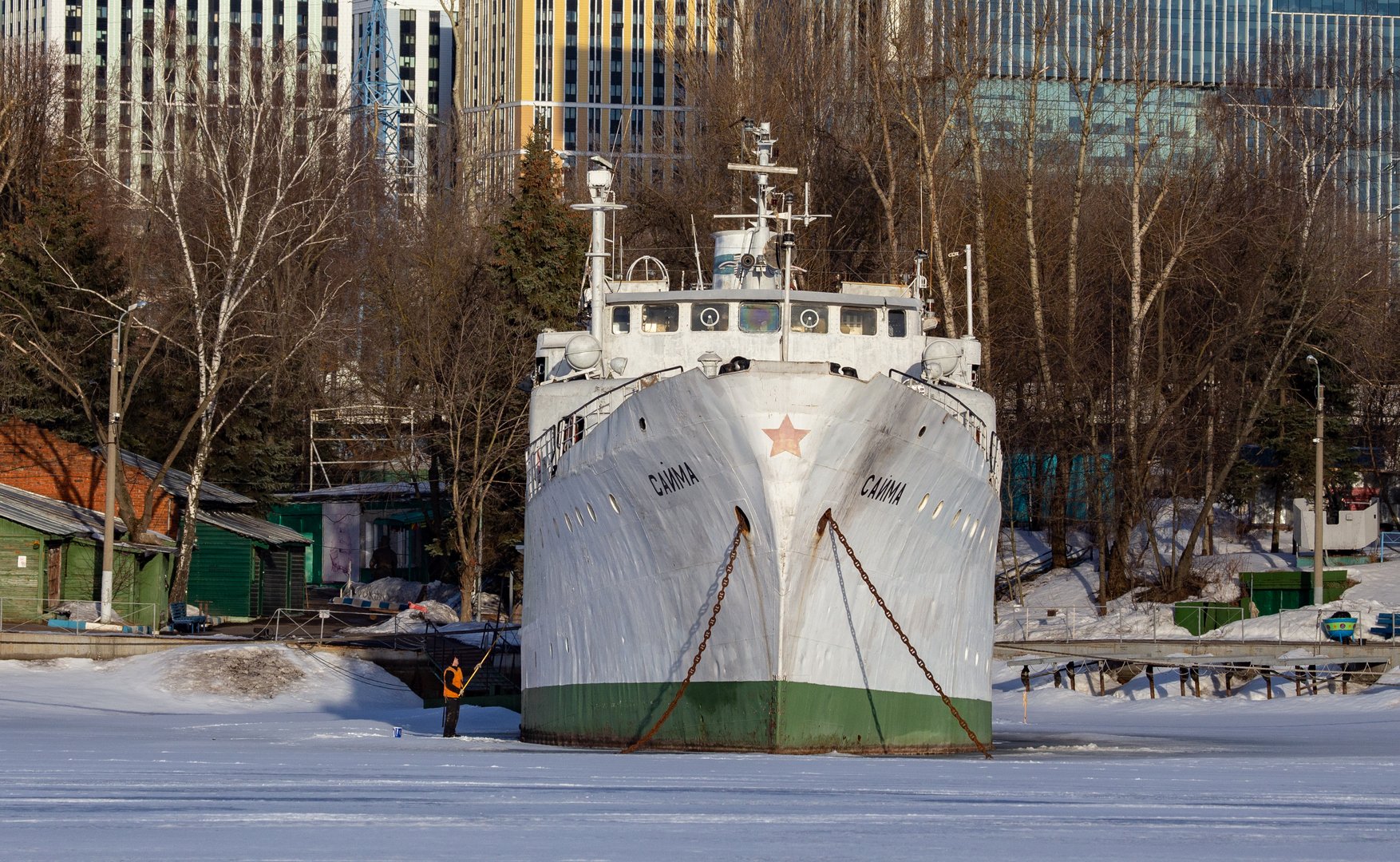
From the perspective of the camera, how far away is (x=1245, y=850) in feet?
39.9

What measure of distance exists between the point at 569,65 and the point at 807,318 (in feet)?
412

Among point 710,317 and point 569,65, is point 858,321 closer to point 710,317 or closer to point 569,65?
point 710,317

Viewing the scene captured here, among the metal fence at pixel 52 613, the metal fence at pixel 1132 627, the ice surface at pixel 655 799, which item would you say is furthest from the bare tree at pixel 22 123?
the ice surface at pixel 655 799

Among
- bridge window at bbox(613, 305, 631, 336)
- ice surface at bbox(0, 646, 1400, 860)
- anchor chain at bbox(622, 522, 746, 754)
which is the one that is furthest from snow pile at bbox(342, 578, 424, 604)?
anchor chain at bbox(622, 522, 746, 754)

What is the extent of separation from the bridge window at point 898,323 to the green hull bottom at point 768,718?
5590 millimetres

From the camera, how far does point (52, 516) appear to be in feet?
138

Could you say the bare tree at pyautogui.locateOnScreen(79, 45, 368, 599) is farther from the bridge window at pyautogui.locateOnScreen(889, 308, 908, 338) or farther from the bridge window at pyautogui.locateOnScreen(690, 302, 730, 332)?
the bridge window at pyautogui.locateOnScreen(889, 308, 908, 338)

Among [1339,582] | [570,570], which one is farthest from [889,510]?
[1339,582]

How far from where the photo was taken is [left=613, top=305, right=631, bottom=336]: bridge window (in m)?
26.4

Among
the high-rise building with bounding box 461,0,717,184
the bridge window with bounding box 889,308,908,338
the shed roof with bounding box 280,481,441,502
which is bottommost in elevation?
the shed roof with bounding box 280,481,441,502

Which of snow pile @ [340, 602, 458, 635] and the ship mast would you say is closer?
the ship mast

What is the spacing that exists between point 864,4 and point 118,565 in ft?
93.2

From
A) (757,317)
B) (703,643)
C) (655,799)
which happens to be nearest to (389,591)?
(757,317)

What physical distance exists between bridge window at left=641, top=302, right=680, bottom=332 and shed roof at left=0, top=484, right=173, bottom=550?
1912 centimetres
